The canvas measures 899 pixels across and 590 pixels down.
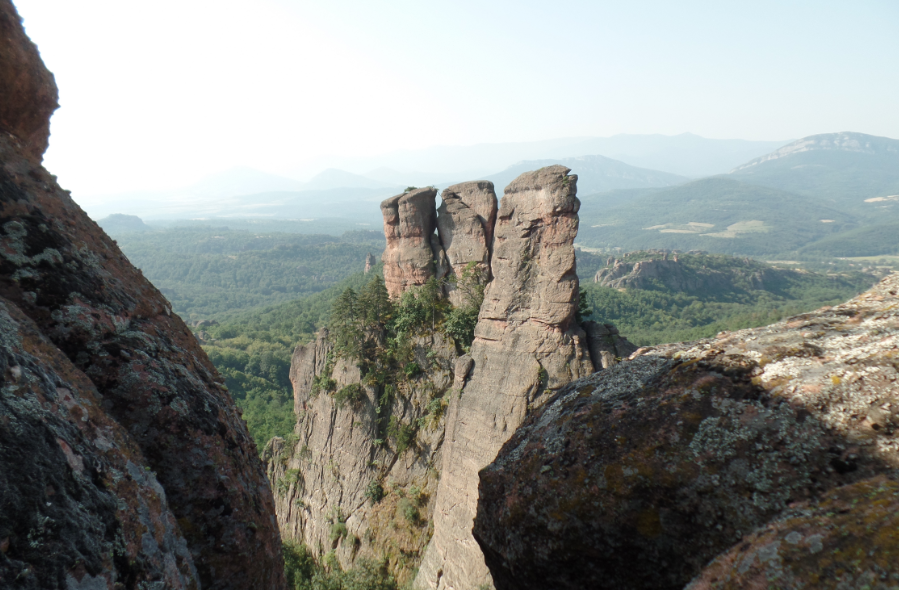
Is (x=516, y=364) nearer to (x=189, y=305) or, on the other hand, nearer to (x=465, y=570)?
(x=465, y=570)

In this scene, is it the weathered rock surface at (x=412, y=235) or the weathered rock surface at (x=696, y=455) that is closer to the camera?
the weathered rock surface at (x=696, y=455)

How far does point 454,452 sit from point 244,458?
50.9 ft

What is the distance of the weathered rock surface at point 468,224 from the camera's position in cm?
2417

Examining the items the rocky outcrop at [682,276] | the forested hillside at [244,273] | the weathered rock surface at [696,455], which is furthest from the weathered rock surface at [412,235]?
the forested hillside at [244,273]

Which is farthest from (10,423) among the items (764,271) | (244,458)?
(764,271)

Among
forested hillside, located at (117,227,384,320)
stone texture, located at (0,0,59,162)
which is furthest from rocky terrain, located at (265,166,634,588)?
forested hillside, located at (117,227,384,320)

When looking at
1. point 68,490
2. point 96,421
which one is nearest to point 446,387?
point 96,421

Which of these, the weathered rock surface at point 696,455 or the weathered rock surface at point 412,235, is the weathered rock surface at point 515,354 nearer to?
the weathered rock surface at point 412,235

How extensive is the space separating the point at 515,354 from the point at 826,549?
680 inches

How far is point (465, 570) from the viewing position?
19.0 metres

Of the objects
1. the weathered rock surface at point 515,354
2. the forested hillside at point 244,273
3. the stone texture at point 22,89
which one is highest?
the stone texture at point 22,89

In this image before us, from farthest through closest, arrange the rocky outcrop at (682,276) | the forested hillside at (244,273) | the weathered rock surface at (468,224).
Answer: the forested hillside at (244,273), the rocky outcrop at (682,276), the weathered rock surface at (468,224)

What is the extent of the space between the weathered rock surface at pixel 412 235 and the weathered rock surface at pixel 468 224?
3.50 ft

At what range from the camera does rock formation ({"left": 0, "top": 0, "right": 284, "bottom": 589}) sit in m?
3.55
